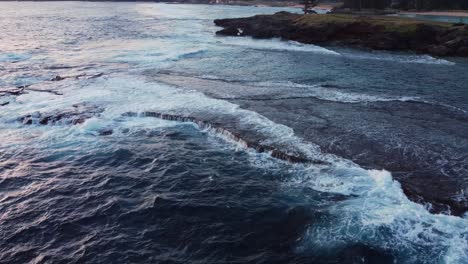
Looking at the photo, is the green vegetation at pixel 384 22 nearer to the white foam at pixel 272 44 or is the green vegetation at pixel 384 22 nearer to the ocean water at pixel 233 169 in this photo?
the white foam at pixel 272 44

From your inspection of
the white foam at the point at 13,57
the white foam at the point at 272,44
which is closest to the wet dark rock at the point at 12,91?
the white foam at the point at 13,57

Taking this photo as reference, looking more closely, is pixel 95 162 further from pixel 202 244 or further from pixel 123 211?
pixel 202 244

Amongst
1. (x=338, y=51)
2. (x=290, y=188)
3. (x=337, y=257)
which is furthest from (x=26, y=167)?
(x=338, y=51)

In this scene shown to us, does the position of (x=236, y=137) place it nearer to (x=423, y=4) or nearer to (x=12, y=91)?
(x=12, y=91)

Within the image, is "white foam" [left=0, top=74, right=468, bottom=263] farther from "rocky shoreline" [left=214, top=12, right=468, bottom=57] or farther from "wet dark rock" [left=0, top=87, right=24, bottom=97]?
"rocky shoreline" [left=214, top=12, right=468, bottom=57]

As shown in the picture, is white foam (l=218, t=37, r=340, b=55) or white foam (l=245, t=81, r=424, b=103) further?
white foam (l=218, t=37, r=340, b=55)

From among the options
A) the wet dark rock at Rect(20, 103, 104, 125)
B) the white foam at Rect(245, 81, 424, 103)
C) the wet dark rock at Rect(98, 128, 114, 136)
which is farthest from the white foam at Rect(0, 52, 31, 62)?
the white foam at Rect(245, 81, 424, 103)

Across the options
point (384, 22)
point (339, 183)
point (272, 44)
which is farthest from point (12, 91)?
point (384, 22)
